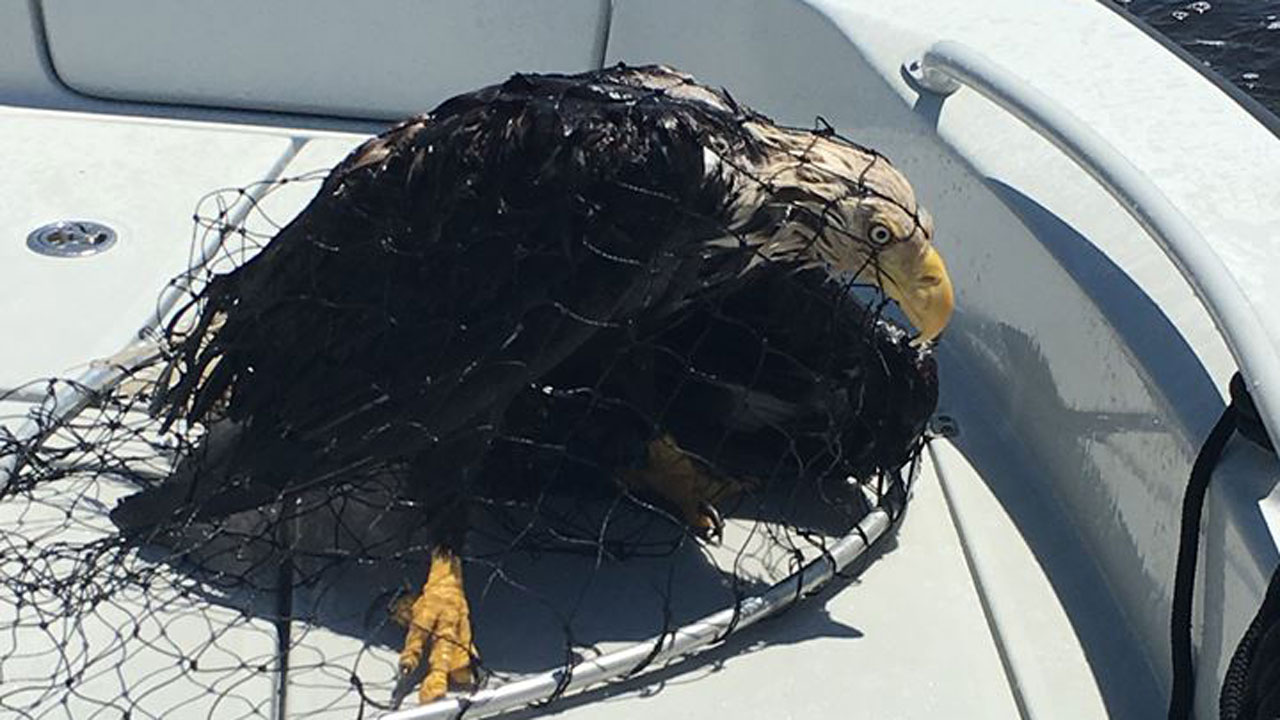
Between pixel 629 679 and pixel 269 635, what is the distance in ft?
1.42

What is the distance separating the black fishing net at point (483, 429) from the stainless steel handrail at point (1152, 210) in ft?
0.80

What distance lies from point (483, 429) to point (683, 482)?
0.37 meters

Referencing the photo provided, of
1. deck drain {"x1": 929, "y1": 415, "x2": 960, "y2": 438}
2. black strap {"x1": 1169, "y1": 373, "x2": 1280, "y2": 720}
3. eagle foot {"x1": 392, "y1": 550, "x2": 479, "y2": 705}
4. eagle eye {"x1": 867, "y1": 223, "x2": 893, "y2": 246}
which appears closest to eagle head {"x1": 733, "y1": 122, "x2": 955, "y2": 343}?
eagle eye {"x1": 867, "y1": 223, "x2": 893, "y2": 246}

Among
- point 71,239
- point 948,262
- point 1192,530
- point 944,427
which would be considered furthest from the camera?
point 71,239

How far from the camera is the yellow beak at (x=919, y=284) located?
2086 millimetres

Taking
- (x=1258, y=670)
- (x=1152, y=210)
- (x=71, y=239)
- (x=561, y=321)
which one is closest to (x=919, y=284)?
(x=1152, y=210)

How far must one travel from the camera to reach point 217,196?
2.97m

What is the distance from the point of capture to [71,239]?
9.46 ft

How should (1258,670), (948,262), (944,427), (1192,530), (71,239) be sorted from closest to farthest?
(1258,670), (1192,530), (944,427), (948,262), (71,239)

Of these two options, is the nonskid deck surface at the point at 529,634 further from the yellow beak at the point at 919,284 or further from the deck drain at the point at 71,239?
the deck drain at the point at 71,239

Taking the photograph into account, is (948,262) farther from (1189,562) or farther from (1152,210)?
(1189,562)

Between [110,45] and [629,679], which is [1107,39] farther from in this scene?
[110,45]

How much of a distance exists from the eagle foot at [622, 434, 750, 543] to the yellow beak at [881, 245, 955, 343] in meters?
0.33

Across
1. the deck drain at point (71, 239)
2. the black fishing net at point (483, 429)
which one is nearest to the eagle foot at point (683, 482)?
the black fishing net at point (483, 429)
